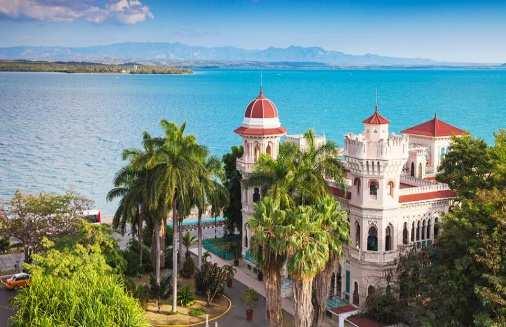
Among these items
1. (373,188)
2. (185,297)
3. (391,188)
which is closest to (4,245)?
(185,297)

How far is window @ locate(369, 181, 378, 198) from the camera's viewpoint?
3464 centimetres

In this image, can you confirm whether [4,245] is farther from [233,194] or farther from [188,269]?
[233,194]

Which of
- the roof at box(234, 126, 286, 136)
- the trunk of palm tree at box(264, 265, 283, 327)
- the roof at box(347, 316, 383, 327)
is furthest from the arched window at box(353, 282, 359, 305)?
the roof at box(234, 126, 286, 136)

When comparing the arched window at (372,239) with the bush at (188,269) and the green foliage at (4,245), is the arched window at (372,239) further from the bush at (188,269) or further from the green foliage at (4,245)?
the green foliage at (4,245)

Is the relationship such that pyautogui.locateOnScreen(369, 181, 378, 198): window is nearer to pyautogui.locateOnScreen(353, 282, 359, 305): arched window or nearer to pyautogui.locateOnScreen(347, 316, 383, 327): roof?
pyautogui.locateOnScreen(353, 282, 359, 305): arched window

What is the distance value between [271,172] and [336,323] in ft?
29.9

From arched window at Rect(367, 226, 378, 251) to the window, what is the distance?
74.4 inches

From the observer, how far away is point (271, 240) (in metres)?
27.0

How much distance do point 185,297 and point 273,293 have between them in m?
9.36

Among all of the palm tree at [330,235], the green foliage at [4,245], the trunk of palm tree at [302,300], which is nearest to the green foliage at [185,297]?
the palm tree at [330,235]

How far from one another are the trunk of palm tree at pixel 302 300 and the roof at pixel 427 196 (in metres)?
10.4

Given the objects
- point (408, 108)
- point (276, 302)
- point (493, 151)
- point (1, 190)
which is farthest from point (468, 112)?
point (276, 302)

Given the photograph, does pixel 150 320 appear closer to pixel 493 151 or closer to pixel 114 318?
pixel 114 318

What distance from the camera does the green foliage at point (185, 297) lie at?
35938 millimetres
